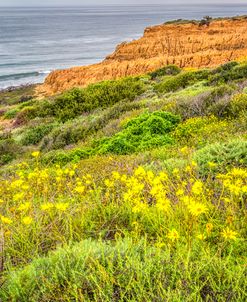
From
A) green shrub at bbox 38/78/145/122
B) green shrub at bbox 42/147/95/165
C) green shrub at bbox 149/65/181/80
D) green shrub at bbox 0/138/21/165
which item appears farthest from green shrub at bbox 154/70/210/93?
green shrub at bbox 42/147/95/165

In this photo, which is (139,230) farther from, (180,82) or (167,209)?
(180,82)

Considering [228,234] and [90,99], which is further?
[90,99]

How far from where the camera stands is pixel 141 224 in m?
3.81

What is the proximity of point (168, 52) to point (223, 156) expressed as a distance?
133 feet

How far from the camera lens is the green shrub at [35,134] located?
13969 millimetres

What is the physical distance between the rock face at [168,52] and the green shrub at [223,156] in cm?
3384

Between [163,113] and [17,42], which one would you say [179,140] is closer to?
[163,113]

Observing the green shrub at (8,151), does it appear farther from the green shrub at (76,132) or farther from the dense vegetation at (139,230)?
the dense vegetation at (139,230)

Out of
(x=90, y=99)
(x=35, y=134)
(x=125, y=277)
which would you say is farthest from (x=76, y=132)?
(x=125, y=277)

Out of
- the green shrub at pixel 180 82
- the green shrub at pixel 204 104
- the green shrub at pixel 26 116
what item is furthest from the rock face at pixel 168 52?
the green shrub at pixel 204 104

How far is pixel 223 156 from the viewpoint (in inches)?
218

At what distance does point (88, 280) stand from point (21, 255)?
1144 mm

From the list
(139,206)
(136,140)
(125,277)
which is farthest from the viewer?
(136,140)

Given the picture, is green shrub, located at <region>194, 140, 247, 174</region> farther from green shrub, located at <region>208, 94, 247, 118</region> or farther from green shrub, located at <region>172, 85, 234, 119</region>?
green shrub, located at <region>172, 85, 234, 119</region>
